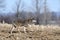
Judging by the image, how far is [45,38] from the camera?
415 centimetres

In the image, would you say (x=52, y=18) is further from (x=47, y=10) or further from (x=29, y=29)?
(x=29, y=29)

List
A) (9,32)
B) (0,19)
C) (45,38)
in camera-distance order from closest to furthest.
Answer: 1. (45,38)
2. (9,32)
3. (0,19)

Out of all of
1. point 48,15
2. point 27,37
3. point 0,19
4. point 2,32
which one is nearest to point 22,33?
point 27,37

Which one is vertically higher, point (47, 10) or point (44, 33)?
point (47, 10)

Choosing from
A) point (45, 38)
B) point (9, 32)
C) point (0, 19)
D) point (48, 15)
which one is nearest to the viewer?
point (45, 38)

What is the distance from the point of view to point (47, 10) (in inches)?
525

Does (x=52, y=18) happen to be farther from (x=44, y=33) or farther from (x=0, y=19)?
(x=44, y=33)

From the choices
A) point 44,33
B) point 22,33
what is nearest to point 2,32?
point 22,33

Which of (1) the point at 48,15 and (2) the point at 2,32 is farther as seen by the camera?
(1) the point at 48,15

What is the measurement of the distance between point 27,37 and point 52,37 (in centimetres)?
71

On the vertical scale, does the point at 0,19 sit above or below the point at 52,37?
above

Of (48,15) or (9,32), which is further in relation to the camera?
(48,15)

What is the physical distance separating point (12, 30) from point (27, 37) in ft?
1.81

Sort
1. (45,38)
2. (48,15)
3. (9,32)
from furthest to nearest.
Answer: (48,15) < (9,32) < (45,38)
